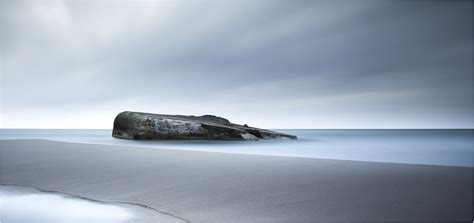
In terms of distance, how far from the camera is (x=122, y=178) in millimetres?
3666

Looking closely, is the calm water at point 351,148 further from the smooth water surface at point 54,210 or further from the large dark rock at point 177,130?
the smooth water surface at point 54,210

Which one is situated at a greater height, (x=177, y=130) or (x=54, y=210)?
(x=177, y=130)

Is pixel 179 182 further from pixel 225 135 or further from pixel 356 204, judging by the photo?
pixel 225 135

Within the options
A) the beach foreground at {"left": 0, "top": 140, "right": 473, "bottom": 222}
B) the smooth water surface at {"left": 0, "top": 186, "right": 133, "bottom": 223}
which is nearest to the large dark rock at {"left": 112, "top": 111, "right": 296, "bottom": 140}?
the beach foreground at {"left": 0, "top": 140, "right": 473, "bottom": 222}

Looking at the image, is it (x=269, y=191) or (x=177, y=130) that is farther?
(x=177, y=130)

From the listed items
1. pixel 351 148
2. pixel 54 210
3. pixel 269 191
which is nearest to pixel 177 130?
pixel 351 148

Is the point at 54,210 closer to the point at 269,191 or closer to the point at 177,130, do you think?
the point at 269,191

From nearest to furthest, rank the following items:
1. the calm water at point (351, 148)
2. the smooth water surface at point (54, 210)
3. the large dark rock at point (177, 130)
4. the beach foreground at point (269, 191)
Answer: the smooth water surface at point (54, 210), the beach foreground at point (269, 191), the calm water at point (351, 148), the large dark rock at point (177, 130)

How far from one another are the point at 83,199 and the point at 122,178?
3.56 feet

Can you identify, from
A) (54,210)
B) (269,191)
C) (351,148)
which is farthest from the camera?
(351,148)

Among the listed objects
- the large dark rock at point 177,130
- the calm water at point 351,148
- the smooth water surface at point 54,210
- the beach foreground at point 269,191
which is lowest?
the smooth water surface at point 54,210

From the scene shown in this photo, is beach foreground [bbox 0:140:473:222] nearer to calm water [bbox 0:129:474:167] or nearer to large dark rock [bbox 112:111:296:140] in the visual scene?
calm water [bbox 0:129:474:167]

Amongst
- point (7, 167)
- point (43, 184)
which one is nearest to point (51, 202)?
point (43, 184)

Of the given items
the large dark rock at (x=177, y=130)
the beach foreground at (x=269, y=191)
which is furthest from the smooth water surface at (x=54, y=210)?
the large dark rock at (x=177, y=130)
